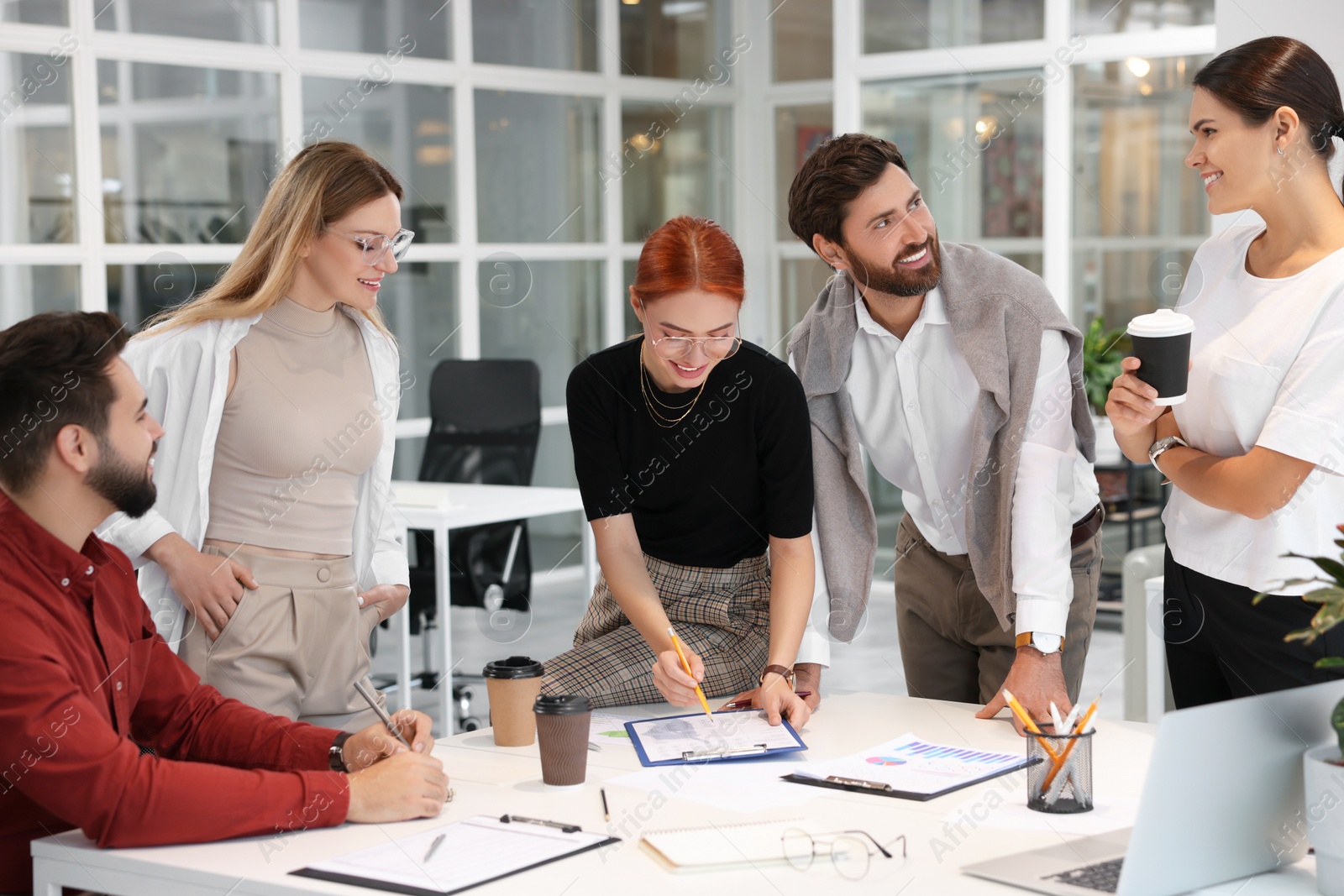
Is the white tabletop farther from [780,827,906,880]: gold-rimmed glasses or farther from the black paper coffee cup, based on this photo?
[780,827,906,880]: gold-rimmed glasses

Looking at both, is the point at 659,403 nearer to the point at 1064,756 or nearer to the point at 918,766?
the point at 918,766

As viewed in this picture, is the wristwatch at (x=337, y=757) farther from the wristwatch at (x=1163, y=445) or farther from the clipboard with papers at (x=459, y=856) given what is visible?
the wristwatch at (x=1163, y=445)

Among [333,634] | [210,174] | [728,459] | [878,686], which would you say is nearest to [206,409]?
[333,634]

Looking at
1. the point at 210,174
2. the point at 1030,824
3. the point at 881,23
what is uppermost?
the point at 881,23

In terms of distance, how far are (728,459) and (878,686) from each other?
315 cm

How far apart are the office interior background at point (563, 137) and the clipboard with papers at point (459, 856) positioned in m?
5.20

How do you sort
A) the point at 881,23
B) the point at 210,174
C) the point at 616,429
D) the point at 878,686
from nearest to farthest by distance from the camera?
1. the point at 616,429
2. the point at 878,686
3. the point at 210,174
4. the point at 881,23

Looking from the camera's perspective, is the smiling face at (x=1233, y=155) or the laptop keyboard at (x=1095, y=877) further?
the smiling face at (x=1233, y=155)

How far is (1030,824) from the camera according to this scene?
1655mm

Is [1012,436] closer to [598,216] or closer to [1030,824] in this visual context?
[1030,824]

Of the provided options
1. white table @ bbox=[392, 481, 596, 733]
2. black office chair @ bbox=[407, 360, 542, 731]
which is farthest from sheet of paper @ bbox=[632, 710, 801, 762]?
black office chair @ bbox=[407, 360, 542, 731]

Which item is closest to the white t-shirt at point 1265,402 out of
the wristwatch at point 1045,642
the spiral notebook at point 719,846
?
the wristwatch at point 1045,642

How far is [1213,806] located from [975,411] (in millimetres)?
1115

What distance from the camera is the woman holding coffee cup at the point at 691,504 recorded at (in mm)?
2346
